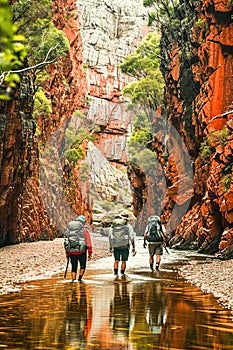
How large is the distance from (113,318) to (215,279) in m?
5.35

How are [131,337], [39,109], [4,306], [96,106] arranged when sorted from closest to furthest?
[131,337] → [4,306] → [39,109] → [96,106]

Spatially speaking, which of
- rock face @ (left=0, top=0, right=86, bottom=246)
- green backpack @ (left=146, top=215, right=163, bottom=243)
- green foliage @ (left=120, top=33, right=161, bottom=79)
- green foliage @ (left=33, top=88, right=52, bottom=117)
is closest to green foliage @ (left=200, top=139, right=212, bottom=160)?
rock face @ (left=0, top=0, right=86, bottom=246)

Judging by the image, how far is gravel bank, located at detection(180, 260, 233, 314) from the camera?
8.59 m

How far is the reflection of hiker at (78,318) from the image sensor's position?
203 inches

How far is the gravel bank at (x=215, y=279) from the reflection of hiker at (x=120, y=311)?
5.34 feet

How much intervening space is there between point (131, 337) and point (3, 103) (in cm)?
1777

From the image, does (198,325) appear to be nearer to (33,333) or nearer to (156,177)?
(33,333)

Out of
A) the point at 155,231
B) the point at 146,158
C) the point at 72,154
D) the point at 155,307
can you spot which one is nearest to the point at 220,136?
the point at 155,231

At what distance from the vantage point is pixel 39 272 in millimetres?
13391

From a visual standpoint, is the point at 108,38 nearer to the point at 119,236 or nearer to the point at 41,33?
the point at 41,33

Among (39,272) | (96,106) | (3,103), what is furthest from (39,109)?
(96,106)

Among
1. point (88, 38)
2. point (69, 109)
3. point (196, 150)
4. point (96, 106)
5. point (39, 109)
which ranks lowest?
point (196, 150)

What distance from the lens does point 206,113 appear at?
24422mm

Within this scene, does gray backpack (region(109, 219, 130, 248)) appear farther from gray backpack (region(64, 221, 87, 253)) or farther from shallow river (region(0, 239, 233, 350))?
shallow river (region(0, 239, 233, 350))
